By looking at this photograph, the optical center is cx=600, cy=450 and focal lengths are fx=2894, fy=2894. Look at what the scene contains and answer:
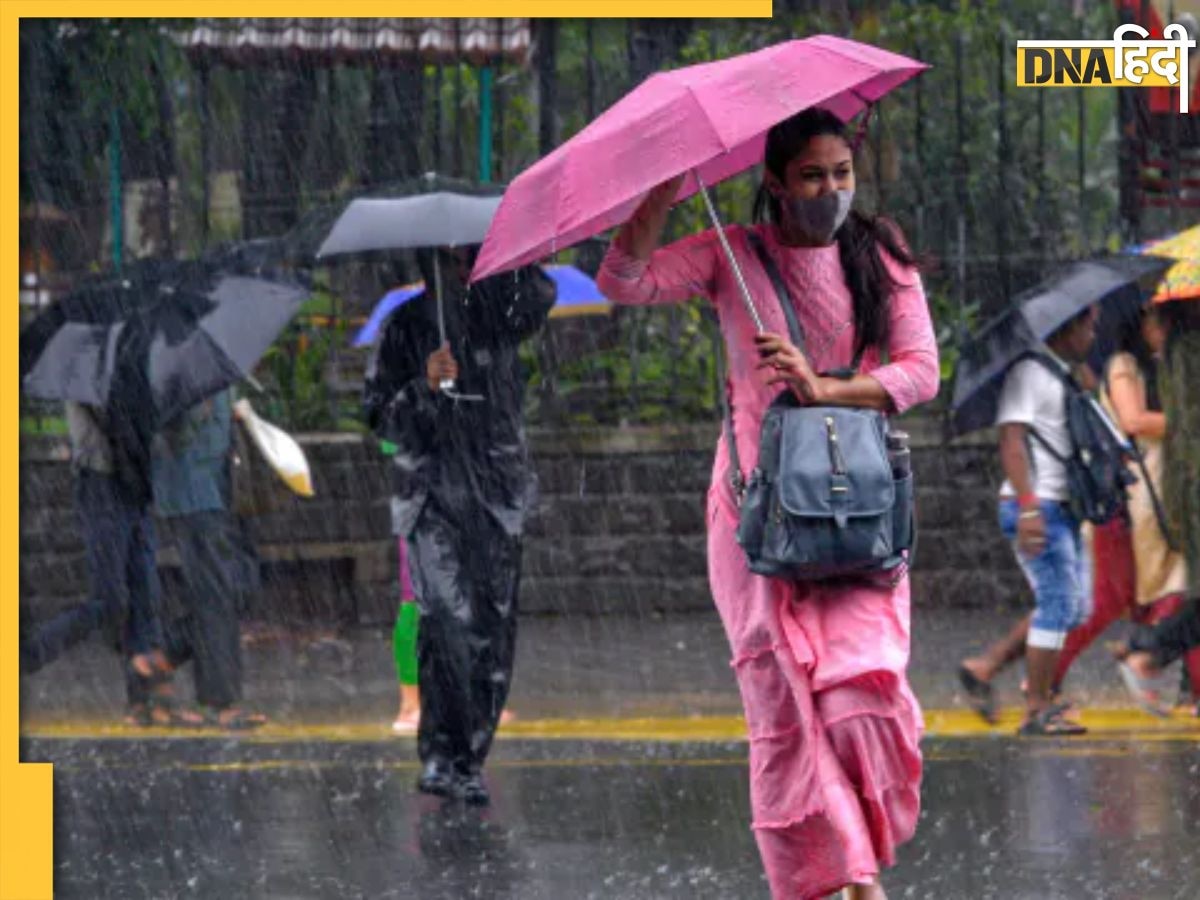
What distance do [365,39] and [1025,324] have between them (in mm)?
4885

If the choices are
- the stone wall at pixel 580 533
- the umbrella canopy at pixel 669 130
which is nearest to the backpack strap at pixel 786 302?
the umbrella canopy at pixel 669 130

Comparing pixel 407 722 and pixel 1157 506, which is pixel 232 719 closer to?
pixel 407 722

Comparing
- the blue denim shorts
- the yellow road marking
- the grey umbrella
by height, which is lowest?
the yellow road marking

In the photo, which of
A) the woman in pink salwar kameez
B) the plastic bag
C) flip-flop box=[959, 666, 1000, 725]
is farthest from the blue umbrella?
the woman in pink salwar kameez

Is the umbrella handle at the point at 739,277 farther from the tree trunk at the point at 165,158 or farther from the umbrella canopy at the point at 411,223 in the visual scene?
the tree trunk at the point at 165,158

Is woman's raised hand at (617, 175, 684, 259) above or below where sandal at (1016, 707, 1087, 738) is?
above

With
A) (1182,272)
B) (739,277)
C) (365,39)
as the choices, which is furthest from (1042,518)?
(365,39)

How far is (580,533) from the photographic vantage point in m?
14.1

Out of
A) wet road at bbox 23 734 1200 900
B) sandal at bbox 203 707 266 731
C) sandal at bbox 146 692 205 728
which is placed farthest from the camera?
sandal at bbox 146 692 205 728

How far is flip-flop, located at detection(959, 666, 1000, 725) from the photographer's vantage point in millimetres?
10852

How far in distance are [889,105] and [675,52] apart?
1.24 metres

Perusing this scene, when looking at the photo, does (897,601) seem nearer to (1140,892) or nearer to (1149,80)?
(1140,892)

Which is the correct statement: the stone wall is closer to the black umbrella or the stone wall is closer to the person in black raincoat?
the black umbrella

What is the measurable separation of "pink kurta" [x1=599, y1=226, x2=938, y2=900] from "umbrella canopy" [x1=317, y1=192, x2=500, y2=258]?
3.00 m
